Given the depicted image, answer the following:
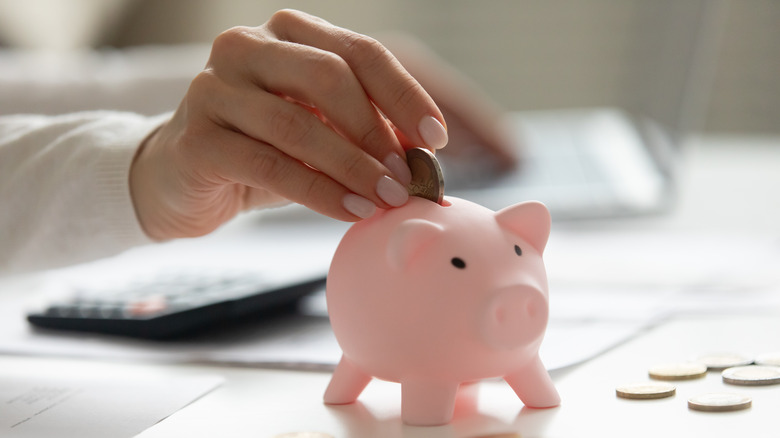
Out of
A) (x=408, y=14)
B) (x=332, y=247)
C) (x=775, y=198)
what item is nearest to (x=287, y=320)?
(x=332, y=247)

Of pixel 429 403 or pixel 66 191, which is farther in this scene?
pixel 66 191

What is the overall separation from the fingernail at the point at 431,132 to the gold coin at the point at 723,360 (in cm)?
25

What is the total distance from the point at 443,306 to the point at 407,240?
0.04 m

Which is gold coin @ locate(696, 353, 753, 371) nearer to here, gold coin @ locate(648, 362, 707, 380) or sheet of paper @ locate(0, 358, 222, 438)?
gold coin @ locate(648, 362, 707, 380)

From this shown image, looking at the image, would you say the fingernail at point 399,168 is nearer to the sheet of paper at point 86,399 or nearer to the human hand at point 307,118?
the human hand at point 307,118

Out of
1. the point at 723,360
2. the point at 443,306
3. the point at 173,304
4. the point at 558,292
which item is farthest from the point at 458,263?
the point at 558,292

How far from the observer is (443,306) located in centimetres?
45

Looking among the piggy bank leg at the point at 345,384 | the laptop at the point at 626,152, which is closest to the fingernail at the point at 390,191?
the piggy bank leg at the point at 345,384

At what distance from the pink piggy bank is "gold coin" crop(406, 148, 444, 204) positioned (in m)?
0.01

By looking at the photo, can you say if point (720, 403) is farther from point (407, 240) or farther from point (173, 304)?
point (173, 304)

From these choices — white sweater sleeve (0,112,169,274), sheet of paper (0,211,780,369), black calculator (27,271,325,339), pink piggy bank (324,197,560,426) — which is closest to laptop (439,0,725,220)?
sheet of paper (0,211,780,369)

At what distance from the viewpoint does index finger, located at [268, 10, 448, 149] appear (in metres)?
0.52

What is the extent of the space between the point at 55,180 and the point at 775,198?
1354 mm

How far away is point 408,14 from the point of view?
324 cm
